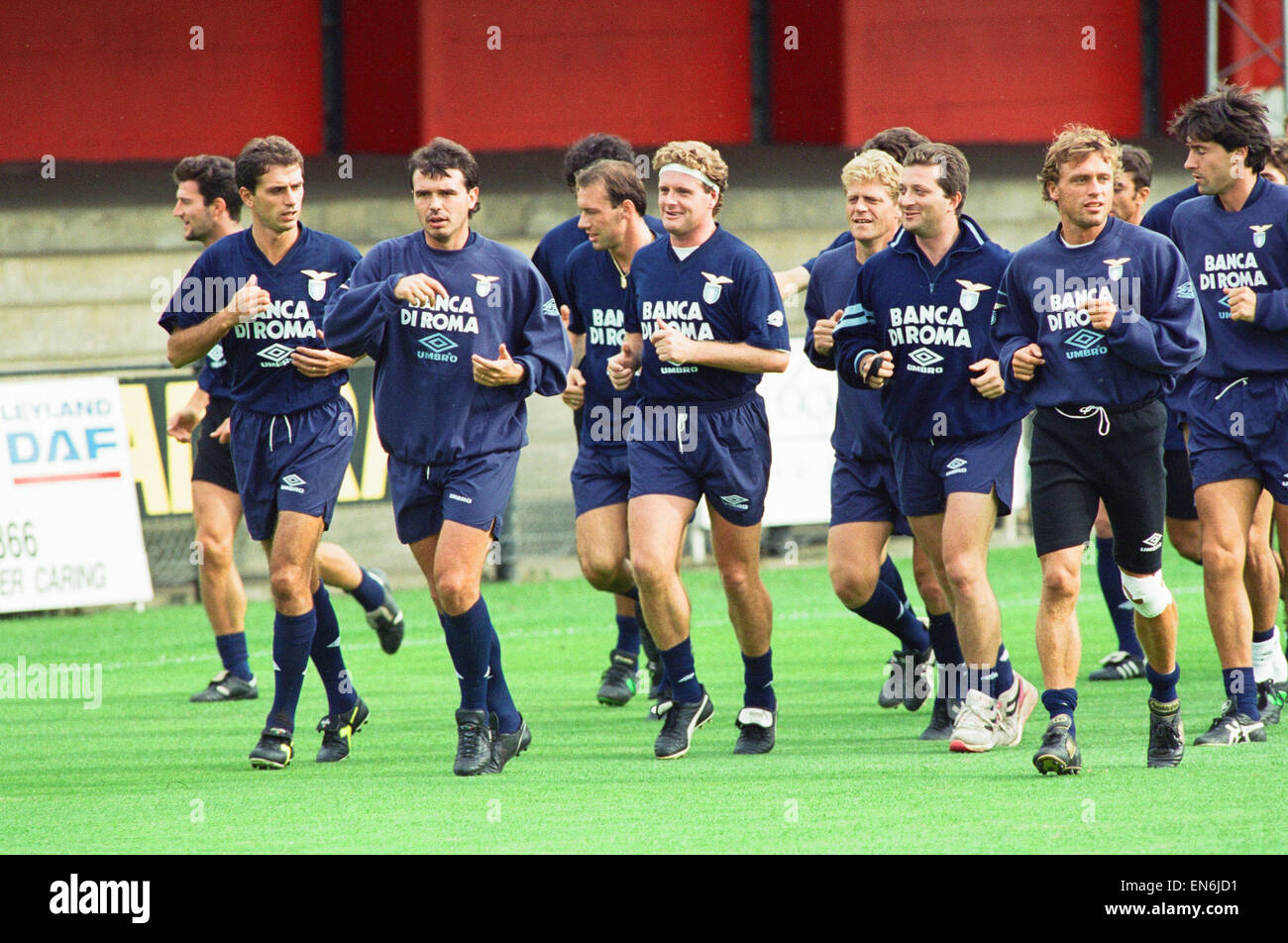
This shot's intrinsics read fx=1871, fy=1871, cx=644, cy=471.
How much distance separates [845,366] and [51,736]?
405 centimetres

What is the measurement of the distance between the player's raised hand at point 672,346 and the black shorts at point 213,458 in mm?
2936

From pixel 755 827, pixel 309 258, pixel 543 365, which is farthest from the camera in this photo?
pixel 309 258

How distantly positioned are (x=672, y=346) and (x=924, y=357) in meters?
1.05

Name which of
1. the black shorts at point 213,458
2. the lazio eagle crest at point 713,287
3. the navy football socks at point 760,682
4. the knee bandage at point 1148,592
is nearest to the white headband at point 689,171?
the lazio eagle crest at point 713,287

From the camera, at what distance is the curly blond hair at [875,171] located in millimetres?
8062

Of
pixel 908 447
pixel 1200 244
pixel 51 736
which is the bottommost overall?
pixel 51 736

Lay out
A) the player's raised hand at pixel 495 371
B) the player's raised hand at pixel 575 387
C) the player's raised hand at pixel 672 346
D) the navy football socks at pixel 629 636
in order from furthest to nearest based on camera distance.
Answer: the navy football socks at pixel 629 636
the player's raised hand at pixel 575 387
the player's raised hand at pixel 672 346
the player's raised hand at pixel 495 371

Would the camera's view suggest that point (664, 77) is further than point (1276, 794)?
Yes

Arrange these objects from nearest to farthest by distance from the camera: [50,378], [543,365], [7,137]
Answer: [543,365], [50,378], [7,137]

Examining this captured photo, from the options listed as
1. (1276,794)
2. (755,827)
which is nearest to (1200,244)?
(1276,794)

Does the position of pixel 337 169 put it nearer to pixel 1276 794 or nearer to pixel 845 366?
pixel 845 366
